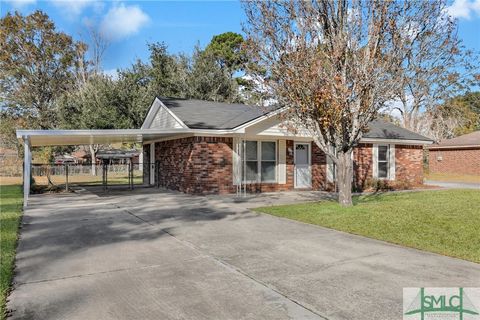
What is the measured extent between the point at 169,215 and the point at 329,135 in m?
4.89

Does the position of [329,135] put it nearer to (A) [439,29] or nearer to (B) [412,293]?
(A) [439,29]

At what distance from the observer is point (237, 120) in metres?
15.1

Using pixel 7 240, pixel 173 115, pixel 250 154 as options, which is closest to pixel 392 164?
pixel 250 154

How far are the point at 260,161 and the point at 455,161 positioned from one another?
20234 mm

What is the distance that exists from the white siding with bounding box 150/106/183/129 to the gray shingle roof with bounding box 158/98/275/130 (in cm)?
44

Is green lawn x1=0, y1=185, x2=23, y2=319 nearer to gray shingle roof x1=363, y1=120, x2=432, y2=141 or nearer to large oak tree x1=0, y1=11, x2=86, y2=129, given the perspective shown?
gray shingle roof x1=363, y1=120, x2=432, y2=141

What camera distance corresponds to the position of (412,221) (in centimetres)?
855

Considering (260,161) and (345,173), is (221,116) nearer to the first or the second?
(260,161)

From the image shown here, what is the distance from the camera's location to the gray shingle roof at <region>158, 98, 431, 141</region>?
1463 centimetres

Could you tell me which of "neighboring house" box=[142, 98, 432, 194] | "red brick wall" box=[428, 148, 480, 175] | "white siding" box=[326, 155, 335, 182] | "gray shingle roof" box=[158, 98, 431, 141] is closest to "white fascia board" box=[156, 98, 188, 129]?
"neighboring house" box=[142, 98, 432, 194]

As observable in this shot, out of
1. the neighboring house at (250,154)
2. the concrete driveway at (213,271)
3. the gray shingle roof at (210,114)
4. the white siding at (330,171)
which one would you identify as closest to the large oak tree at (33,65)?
the neighboring house at (250,154)

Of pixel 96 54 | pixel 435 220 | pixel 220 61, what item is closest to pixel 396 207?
pixel 435 220

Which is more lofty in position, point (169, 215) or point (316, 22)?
point (316, 22)

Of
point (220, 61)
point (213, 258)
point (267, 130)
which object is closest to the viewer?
point (213, 258)
